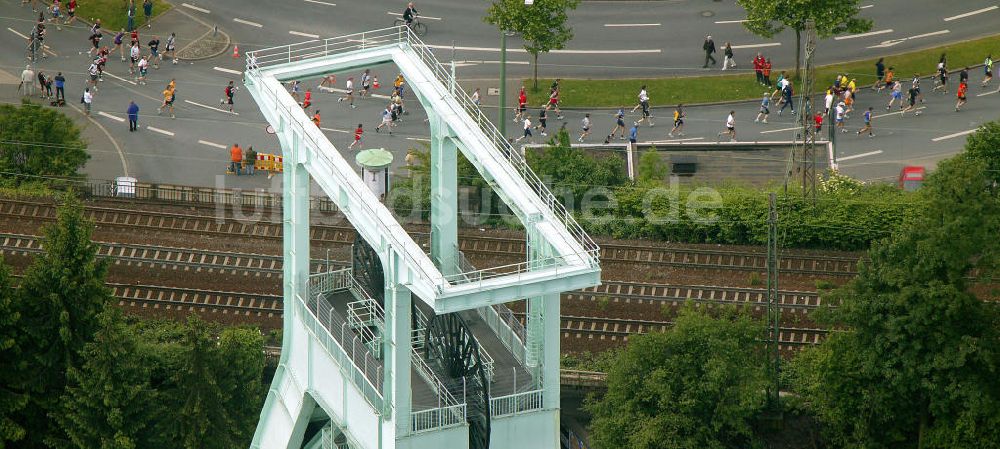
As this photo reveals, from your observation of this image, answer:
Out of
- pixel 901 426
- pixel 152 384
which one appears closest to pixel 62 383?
pixel 152 384

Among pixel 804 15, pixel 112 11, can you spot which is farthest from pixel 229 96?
pixel 804 15

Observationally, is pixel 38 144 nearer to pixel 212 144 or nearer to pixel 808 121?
pixel 212 144

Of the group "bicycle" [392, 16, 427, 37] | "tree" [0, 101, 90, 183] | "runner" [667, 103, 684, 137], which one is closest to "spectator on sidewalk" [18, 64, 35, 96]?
"tree" [0, 101, 90, 183]

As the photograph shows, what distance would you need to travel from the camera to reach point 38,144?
88.0 meters

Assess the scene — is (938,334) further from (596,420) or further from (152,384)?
(152,384)

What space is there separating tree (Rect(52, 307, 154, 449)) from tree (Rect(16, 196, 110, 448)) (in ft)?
3.60

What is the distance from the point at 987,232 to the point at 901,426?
734cm

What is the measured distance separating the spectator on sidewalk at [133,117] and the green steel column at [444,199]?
38578mm

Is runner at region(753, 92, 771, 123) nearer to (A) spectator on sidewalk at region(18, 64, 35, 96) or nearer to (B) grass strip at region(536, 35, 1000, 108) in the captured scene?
(B) grass strip at region(536, 35, 1000, 108)

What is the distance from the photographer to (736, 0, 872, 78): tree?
301ft

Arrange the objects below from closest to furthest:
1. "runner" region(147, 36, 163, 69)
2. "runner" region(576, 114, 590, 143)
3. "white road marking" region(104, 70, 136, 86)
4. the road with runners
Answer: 1. the road with runners
2. "runner" region(576, 114, 590, 143)
3. "white road marking" region(104, 70, 136, 86)
4. "runner" region(147, 36, 163, 69)

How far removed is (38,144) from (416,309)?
32.9 meters

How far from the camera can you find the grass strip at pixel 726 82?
3784 inches

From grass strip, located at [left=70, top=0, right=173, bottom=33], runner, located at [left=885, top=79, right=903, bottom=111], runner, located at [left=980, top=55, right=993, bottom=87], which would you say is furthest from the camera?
grass strip, located at [left=70, top=0, right=173, bottom=33]
